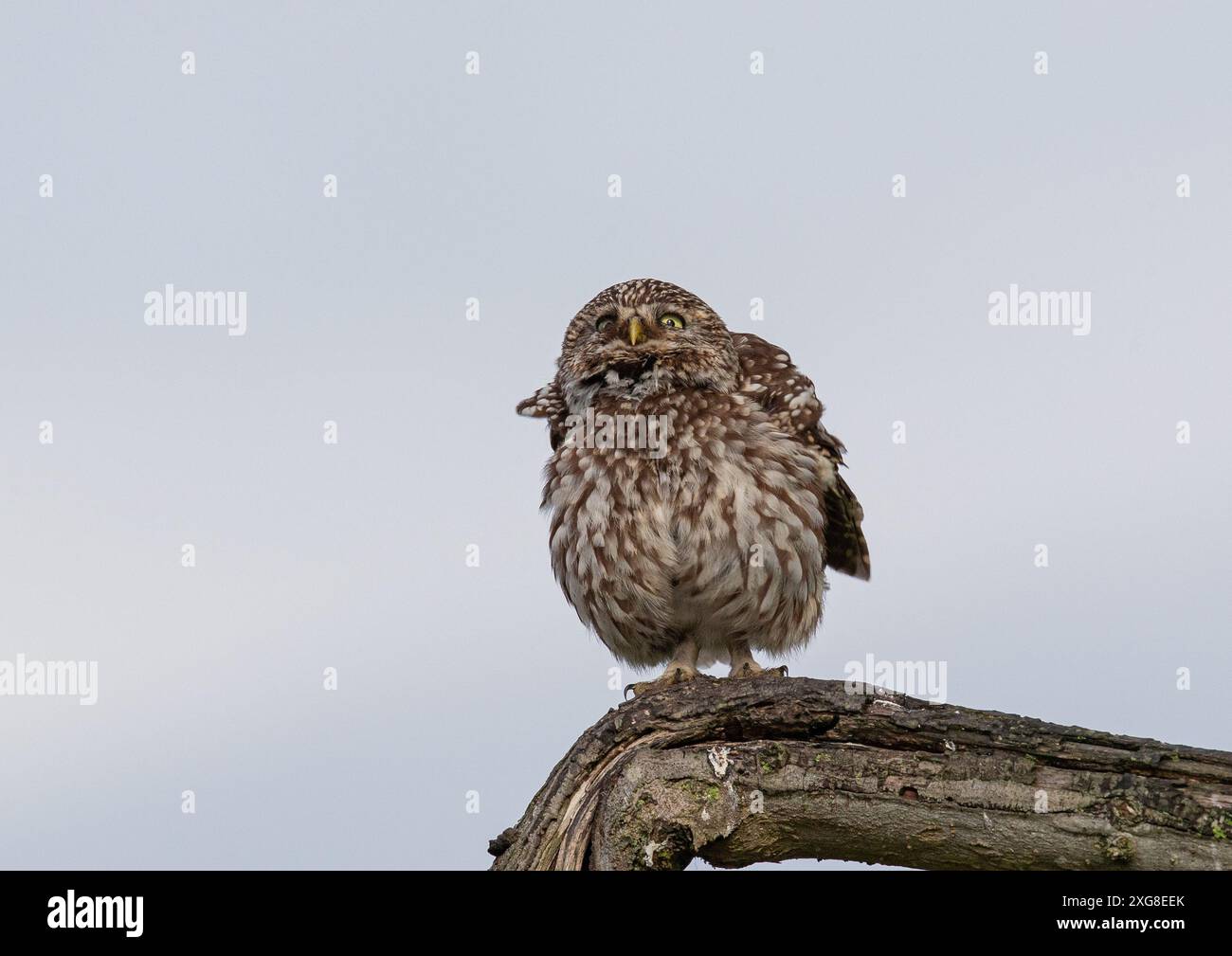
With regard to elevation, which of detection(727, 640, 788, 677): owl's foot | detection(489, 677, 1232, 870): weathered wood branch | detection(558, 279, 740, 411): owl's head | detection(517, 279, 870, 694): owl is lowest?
detection(489, 677, 1232, 870): weathered wood branch

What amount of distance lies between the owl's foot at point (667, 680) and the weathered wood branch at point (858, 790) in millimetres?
1309

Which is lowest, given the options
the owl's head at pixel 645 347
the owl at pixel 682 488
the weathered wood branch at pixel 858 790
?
the weathered wood branch at pixel 858 790

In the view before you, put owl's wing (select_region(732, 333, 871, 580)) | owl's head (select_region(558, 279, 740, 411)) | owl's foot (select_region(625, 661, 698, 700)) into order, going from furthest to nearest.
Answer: owl's wing (select_region(732, 333, 871, 580)) → owl's head (select_region(558, 279, 740, 411)) → owl's foot (select_region(625, 661, 698, 700))

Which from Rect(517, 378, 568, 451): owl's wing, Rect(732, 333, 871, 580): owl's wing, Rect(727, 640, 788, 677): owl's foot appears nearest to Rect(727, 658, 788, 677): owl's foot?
Rect(727, 640, 788, 677): owl's foot

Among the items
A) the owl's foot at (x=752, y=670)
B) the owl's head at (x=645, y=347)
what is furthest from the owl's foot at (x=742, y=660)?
the owl's head at (x=645, y=347)

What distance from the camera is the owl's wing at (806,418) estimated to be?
9219 mm

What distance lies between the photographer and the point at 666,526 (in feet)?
27.8

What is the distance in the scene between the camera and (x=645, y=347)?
891cm

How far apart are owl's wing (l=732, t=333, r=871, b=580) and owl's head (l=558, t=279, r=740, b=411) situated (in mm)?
229

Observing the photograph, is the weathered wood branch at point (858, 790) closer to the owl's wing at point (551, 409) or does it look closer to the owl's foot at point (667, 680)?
the owl's foot at point (667, 680)

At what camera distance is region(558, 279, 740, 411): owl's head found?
352 inches

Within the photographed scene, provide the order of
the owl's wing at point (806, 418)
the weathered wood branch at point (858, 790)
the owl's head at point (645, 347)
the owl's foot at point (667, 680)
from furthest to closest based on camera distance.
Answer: the owl's wing at point (806, 418) → the owl's head at point (645, 347) → the owl's foot at point (667, 680) → the weathered wood branch at point (858, 790)

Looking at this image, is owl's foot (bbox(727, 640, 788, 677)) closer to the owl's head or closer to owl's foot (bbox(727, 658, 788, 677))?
owl's foot (bbox(727, 658, 788, 677))
